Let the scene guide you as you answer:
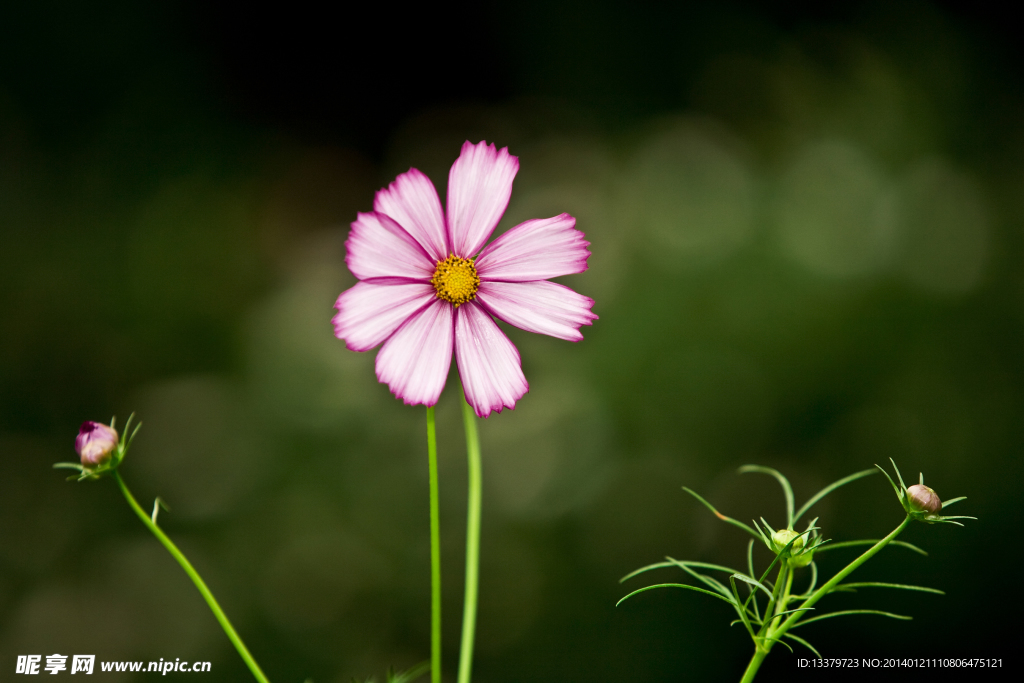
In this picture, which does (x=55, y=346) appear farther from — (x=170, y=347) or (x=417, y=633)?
(x=417, y=633)

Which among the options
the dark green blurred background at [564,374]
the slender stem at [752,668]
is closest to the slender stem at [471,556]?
the slender stem at [752,668]

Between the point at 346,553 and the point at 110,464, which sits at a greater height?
the point at 346,553

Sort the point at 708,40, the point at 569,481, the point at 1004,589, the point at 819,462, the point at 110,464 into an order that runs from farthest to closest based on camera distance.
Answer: the point at 708,40, the point at 569,481, the point at 819,462, the point at 1004,589, the point at 110,464

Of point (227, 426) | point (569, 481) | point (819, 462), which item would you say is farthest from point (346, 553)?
point (819, 462)

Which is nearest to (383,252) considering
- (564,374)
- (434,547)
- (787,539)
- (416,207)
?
(416,207)

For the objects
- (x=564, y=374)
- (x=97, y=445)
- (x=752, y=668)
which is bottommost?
(x=752, y=668)

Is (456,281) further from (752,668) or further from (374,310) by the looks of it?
(752,668)

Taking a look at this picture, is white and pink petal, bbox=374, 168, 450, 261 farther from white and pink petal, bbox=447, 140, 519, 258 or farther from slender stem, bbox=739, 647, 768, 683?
slender stem, bbox=739, 647, 768, 683
